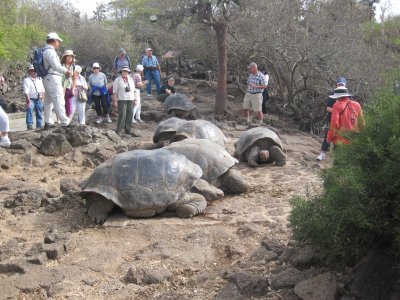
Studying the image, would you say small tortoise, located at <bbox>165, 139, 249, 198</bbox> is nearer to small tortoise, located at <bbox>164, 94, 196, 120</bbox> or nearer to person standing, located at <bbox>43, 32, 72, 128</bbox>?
person standing, located at <bbox>43, 32, 72, 128</bbox>

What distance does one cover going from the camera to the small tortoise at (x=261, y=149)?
26.2 feet

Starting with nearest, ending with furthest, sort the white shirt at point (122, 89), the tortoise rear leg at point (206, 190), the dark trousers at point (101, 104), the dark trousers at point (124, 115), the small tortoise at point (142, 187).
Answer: the small tortoise at point (142, 187) < the tortoise rear leg at point (206, 190) < the white shirt at point (122, 89) < the dark trousers at point (124, 115) < the dark trousers at point (101, 104)

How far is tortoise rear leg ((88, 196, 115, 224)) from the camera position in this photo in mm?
5340

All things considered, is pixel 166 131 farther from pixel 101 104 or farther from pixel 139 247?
pixel 139 247

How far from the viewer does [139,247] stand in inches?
181

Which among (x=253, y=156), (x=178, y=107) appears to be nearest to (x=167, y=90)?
(x=178, y=107)

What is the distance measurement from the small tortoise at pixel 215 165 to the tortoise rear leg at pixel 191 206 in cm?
63

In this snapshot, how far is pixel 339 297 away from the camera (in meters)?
2.95

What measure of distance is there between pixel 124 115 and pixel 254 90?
11.9 feet

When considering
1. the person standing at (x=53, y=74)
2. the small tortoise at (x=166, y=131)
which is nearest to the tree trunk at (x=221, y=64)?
the small tortoise at (x=166, y=131)

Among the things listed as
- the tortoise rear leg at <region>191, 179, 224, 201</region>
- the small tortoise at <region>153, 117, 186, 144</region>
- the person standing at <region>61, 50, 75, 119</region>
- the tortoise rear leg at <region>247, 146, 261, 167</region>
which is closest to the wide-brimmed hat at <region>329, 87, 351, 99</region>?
the tortoise rear leg at <region>247, 146, 261, 167</region>

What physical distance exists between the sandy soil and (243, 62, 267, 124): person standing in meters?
5.12

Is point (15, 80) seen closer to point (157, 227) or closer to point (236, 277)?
point (157, 227)

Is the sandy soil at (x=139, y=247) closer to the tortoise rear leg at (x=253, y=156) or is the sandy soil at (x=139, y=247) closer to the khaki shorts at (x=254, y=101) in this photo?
the tortoise rear leg at (x=253, y=156)
